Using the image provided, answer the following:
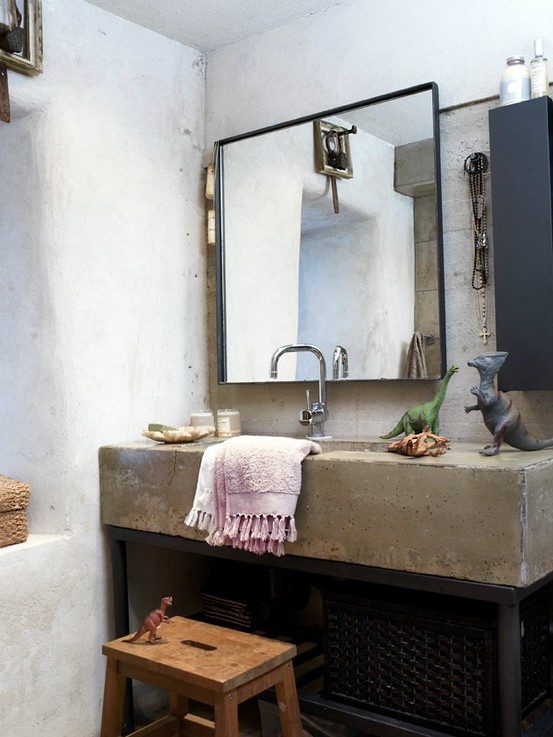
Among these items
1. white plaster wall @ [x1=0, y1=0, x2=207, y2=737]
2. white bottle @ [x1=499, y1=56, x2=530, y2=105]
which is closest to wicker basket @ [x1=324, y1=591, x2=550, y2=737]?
white plaster wall @ [x1=0, y1=0, x2=207, y2=737]

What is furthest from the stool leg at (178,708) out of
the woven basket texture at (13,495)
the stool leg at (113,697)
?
the woven basket texture at (13,495)

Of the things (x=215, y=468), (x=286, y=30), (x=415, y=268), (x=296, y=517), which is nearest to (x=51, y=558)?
(x=215, y=468)

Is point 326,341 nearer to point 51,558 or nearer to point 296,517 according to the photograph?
point 296,517

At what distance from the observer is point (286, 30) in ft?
9.82

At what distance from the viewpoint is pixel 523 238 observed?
2.29 m

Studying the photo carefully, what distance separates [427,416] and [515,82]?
1.04 metres

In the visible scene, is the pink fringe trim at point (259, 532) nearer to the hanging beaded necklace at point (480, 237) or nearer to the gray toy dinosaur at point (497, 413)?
the gray toy dinosaur at point (497, 413)

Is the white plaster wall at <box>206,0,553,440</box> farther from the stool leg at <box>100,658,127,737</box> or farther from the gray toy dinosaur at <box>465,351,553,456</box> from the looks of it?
the stool leg at <box>100,658,127,737</box>

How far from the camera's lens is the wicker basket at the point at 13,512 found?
2.50 m

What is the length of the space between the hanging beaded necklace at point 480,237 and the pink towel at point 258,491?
760 millimetres

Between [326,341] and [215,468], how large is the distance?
0.76 meters

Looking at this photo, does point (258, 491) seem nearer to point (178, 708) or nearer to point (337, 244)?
point (178, 708)

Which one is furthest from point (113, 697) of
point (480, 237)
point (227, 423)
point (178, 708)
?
point (480, 237)

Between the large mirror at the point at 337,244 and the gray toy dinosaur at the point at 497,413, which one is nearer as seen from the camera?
the gray toy dinosaur at the point at 497,413
